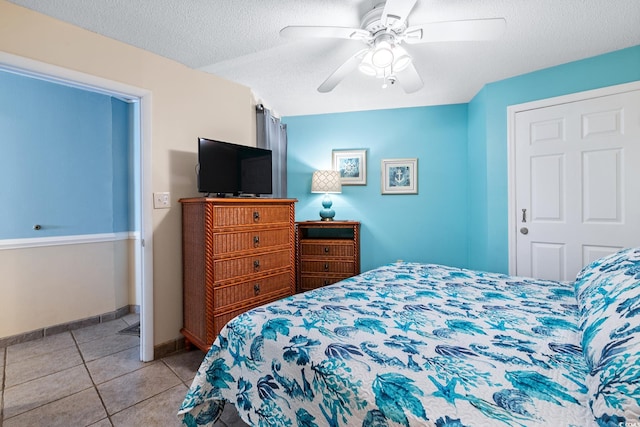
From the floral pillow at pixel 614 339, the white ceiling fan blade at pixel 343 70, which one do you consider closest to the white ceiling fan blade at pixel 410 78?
the white ceiling fan blade at pixel 343 70

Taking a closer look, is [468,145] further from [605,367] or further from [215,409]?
[215,409]

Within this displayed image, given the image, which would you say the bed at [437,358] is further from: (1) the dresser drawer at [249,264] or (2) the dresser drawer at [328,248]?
(2) the dresser drawer at [328,248]

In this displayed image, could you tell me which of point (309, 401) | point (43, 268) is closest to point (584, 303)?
point (309, 401)

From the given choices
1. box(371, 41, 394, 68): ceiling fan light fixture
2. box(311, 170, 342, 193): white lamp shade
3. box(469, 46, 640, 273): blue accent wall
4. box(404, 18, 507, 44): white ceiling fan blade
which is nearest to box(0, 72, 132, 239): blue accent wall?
box(311, 170, 342, 193): white lamp shade

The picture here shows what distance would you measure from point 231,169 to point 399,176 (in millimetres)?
2038

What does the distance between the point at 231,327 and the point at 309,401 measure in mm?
466

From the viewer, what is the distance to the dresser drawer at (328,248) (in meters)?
3.34

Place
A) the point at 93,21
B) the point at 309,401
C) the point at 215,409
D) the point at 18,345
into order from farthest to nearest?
the point at 18,345 < the point at 93,21 < the point at 215,409 < the point at 309,401

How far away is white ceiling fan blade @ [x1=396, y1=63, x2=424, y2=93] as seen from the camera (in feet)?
6.56

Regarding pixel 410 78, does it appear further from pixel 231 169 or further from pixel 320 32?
pixel 231 169

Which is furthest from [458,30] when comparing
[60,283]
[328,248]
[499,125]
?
[60,283]

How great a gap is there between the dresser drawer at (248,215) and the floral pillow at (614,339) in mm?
1918

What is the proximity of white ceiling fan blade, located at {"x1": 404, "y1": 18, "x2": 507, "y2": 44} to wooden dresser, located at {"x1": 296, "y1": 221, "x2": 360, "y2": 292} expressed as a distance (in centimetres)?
201

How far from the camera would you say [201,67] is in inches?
95.3
